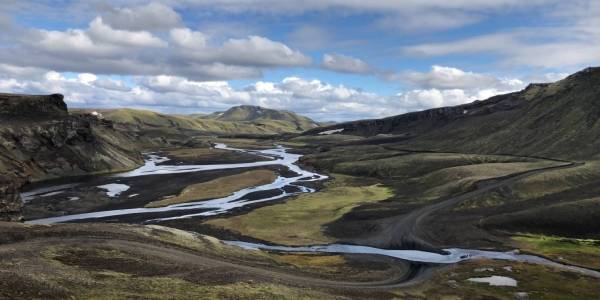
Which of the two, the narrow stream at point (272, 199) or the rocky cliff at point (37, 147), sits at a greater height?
the rocky cliff at point (37, 147)

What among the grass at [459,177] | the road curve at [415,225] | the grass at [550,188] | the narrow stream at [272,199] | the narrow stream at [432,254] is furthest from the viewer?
the grass at [459,177]

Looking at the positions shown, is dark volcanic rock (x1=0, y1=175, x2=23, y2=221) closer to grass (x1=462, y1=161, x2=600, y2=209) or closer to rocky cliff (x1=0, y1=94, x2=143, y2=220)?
rocky cliff (x1=0, y1=94, x2=143, y2=220)

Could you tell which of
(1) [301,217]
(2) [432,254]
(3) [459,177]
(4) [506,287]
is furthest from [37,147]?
(4) [506,287]

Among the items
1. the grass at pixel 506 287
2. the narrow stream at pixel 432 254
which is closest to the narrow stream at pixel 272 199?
the narrow stream at pixel 432 254

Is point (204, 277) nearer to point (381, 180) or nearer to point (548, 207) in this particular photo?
point (548, 207)

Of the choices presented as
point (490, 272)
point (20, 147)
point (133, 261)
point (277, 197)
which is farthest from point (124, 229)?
point (20, 147)

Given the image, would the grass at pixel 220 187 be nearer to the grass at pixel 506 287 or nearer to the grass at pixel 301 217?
the grass at pixel 301 217

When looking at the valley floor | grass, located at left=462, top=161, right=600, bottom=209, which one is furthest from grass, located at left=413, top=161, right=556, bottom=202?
grass, located at left=462, top=161, right=600, bottom=209

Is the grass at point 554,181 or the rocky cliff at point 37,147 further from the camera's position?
the rocky cliff at point 37,147
